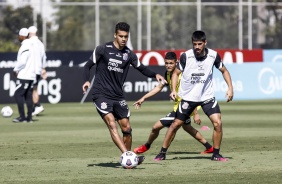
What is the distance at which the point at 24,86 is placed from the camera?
2256 centimetres

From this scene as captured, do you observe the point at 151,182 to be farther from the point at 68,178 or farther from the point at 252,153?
the point at 252,153

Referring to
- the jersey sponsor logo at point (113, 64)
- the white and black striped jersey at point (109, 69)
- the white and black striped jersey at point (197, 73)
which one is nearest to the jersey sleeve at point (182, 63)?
the white and black striped jersey at point (197, 73)

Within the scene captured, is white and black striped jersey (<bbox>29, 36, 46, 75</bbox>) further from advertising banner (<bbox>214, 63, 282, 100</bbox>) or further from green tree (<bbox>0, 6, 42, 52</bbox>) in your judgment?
green tree (<bbox>0, 6, 42, 52</bbox>)

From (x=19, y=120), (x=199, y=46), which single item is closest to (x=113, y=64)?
(x=199, y=46)

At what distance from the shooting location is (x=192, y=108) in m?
14.2

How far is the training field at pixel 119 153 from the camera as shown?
12.1m

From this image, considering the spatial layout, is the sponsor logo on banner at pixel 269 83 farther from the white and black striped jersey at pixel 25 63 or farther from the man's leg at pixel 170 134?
the man's leg at pixel 170 134

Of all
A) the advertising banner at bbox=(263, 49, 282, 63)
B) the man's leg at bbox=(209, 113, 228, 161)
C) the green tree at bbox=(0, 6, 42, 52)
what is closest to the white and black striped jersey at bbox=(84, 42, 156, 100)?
the man's leg at bbox=(209, 113, 228, 161)

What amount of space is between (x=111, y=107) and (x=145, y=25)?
3259 centimetres

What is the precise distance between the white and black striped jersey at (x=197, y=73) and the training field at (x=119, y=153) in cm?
100

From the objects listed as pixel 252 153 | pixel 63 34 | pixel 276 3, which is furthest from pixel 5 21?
pixel 252 153

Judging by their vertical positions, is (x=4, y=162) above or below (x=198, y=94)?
below

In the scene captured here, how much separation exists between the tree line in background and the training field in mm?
20576

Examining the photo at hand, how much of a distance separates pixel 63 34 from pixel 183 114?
33.4 m
